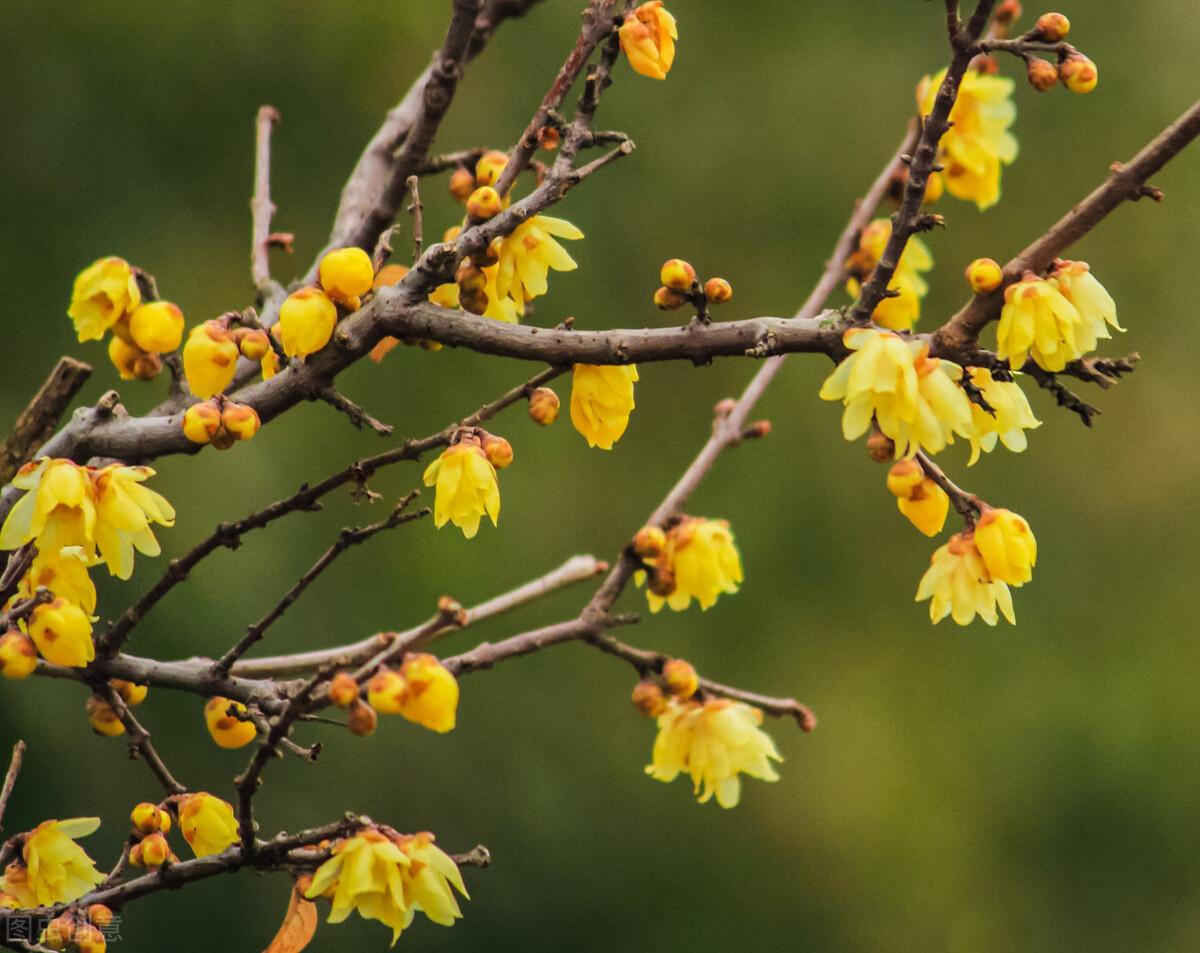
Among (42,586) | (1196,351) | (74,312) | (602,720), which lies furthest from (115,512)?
(1196,351)

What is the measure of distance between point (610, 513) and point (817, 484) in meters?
0.66

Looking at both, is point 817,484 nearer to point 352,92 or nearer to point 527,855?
point 527,855

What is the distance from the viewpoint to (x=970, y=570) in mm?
1216

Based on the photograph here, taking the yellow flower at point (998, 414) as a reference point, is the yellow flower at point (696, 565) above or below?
below

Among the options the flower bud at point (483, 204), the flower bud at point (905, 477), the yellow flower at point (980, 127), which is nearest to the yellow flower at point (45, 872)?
the flower bud at point (483, 204)

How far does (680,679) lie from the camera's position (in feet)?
4.26

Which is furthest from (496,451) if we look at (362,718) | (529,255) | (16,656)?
(16,656)

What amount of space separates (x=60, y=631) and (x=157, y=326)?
32cm

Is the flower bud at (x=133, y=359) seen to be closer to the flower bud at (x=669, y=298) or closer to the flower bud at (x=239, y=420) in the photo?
the flower bud at (x=239, y=420)

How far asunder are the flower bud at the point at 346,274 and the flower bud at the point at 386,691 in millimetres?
329

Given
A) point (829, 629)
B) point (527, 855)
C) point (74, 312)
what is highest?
point (74, 312)

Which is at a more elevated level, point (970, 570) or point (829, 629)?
point (970, 570)

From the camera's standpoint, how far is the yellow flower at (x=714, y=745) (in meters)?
1.32

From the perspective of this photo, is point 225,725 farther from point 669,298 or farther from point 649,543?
point 669,298
